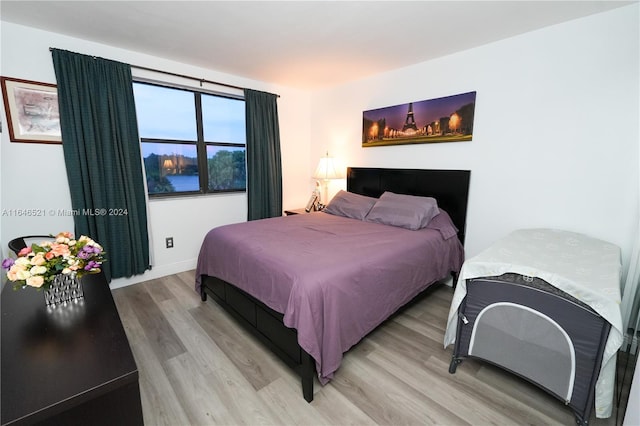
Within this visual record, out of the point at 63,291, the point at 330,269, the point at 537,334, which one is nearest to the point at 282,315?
the point at 330,269

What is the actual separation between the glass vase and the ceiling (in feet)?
6.17

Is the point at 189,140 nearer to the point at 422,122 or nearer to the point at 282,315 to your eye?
the point at 282,315

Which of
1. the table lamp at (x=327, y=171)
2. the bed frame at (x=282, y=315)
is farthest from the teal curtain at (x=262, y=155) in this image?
the bed frame at (x=282, y=315)

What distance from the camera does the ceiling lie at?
194cm

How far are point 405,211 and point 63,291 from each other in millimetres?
2588

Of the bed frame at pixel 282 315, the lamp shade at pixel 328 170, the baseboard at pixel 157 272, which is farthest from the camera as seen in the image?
the lamp shade at pixel 328 170

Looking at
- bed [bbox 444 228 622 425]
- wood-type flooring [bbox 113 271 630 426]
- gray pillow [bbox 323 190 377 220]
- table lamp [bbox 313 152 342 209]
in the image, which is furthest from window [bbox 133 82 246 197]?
bed [bbox 444 228 622 425]

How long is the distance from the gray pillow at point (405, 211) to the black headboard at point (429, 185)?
6.9 inches

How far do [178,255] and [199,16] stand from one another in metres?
2.48

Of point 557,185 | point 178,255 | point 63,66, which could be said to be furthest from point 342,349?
point 63,66

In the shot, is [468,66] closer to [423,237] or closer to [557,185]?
[557,185]

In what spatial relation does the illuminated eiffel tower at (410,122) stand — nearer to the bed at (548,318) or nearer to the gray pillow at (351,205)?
the gray pillow at (351,205)

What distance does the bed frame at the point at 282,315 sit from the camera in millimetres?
1643

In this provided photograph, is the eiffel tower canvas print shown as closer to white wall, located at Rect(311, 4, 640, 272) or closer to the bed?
white wall, located at Rect(311, 4, 640, 272)
